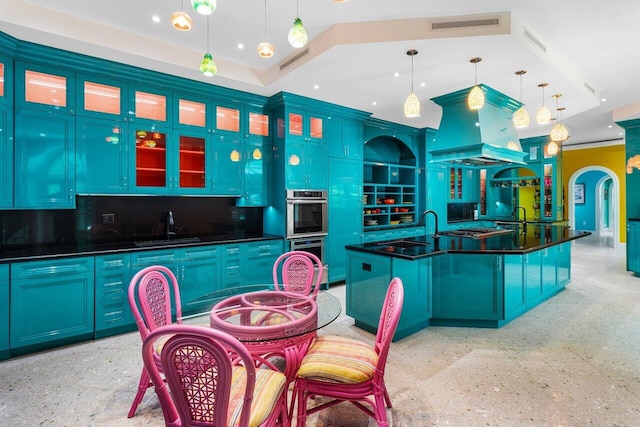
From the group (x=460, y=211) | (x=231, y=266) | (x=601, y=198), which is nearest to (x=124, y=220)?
(x=231, y=266)

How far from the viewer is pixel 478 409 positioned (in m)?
2.06

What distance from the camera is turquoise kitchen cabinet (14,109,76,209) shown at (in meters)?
2.95

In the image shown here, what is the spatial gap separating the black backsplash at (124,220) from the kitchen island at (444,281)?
2.08 metres

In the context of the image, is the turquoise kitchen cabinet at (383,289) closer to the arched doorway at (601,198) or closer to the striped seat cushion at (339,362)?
the striped seat cushion at (339,362)

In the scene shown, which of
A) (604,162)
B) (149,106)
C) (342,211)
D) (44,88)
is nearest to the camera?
(44,88)

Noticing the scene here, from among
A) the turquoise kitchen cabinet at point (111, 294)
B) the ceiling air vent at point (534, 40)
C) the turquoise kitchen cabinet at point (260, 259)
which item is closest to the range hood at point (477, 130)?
the ceiling air vent at point (534, 40)

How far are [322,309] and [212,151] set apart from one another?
Answer: 110 inches

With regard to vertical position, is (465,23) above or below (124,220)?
above

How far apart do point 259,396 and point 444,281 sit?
8.22 feet

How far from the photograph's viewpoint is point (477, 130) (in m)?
3.91

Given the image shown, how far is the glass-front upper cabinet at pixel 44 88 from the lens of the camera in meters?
2.97

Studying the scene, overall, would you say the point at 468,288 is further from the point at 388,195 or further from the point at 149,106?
the point at 149,106

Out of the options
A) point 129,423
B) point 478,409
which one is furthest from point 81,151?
point 478,409

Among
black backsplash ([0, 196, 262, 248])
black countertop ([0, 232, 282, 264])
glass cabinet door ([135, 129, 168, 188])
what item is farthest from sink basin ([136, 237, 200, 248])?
glass cabinet door ([135, 129, 168, 188])
